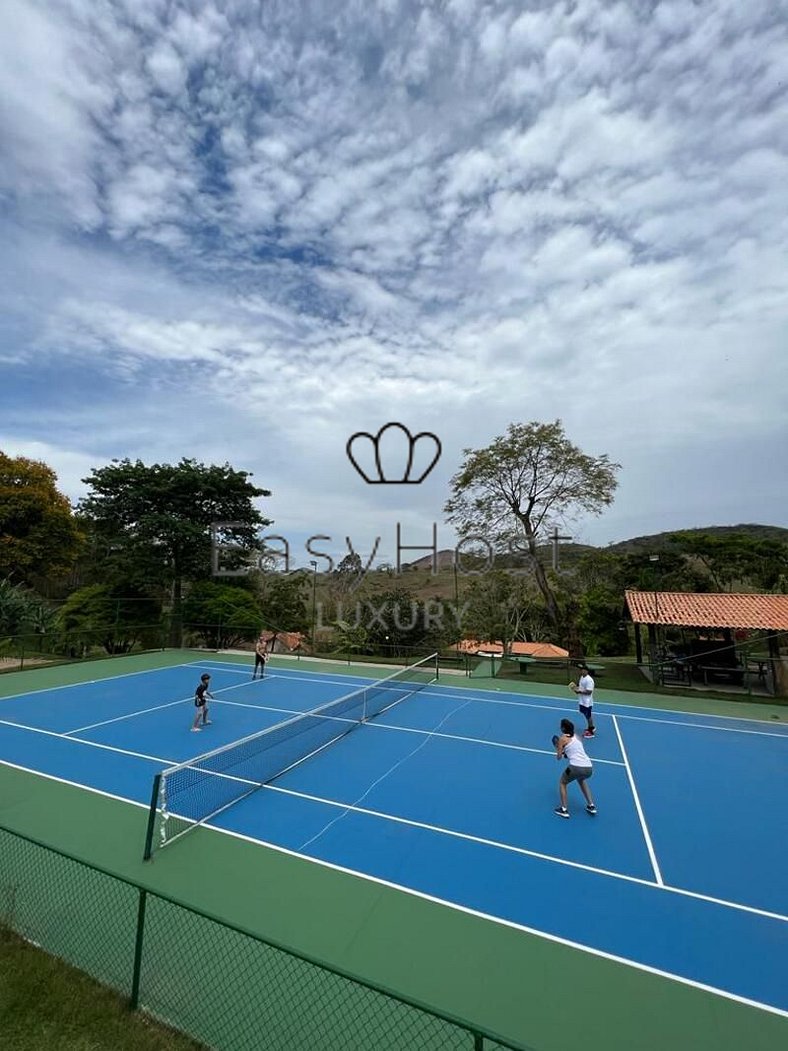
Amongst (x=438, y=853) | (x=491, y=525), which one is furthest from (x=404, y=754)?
(x=491, y=525)

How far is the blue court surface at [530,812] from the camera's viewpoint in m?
5.82

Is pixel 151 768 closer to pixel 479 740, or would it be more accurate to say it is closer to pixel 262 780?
pixel 262 780

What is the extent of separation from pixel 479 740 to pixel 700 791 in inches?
187

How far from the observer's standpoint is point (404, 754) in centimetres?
1143

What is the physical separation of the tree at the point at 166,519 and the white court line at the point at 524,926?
23.2 meters

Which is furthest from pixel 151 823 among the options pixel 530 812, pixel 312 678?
pixel 312 678

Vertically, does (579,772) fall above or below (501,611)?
below

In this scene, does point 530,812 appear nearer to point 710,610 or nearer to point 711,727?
point 711,727

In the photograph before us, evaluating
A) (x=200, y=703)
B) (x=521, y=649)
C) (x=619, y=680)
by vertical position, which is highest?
(x=521, y=649)

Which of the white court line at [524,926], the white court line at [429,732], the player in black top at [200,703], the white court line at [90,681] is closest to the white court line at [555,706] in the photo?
the white court line at [429,732]

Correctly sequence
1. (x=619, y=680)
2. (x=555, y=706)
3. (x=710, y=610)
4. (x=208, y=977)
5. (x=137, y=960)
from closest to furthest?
1. (x=137, y=960)
2. (x=208, y=977)
3. (x=555, y=706)
4. (x=619, y=680)
5. (x=710, y=610)

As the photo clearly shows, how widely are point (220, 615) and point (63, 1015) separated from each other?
24707 millimetres

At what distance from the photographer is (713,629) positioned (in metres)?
19.7

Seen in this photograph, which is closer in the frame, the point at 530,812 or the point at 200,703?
the point at 530,812
